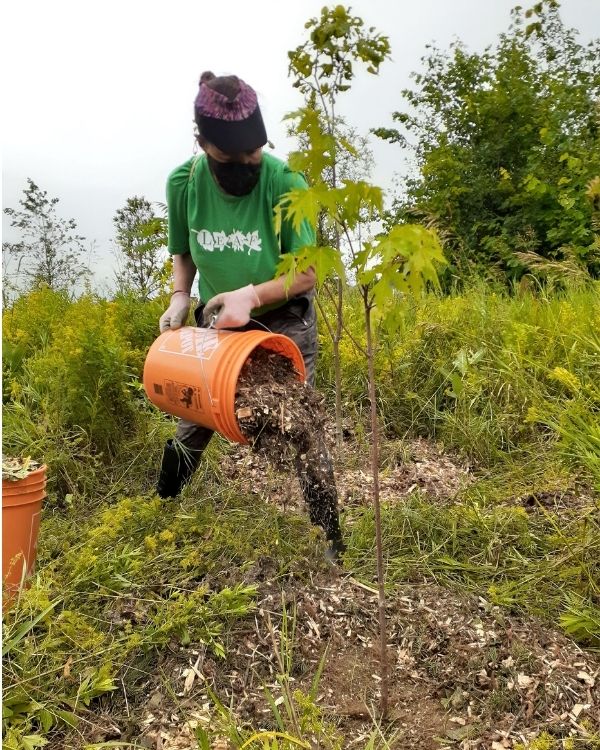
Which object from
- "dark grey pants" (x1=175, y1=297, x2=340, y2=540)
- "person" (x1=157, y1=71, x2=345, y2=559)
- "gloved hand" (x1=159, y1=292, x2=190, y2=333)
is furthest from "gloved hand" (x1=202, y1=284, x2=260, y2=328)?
"gloved hand" (x1=159, y1=292, x2=190, y2=333)

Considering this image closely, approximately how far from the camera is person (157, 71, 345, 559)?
234cm

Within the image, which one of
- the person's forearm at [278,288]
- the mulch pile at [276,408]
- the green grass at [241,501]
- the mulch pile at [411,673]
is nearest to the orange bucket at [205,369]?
the mulch pile at [276,408]

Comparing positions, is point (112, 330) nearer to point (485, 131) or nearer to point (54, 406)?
point (54, 406)

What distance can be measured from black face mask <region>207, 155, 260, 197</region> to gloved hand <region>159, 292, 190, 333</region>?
0.50 metres

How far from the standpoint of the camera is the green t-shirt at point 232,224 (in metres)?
2.46

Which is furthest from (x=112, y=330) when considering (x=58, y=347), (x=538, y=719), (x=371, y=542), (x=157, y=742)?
(x=538, y=719)

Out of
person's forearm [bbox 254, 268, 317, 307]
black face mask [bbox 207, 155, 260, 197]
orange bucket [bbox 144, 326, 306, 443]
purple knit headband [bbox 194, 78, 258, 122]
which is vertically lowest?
orange bucket [bbox 144, 326, 306, 443]

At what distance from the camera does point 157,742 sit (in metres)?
1.86

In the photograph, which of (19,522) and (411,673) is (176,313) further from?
(411,673)

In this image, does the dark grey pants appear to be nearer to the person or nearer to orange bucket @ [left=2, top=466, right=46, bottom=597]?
the person

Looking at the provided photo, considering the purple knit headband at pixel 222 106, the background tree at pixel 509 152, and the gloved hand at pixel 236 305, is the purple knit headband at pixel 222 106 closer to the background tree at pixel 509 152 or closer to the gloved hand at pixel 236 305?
the gloved hand at pixel 236 305

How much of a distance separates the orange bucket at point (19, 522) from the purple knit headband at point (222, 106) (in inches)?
54.7

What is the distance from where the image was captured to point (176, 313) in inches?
108

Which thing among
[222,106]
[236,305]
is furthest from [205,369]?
[222,106]
